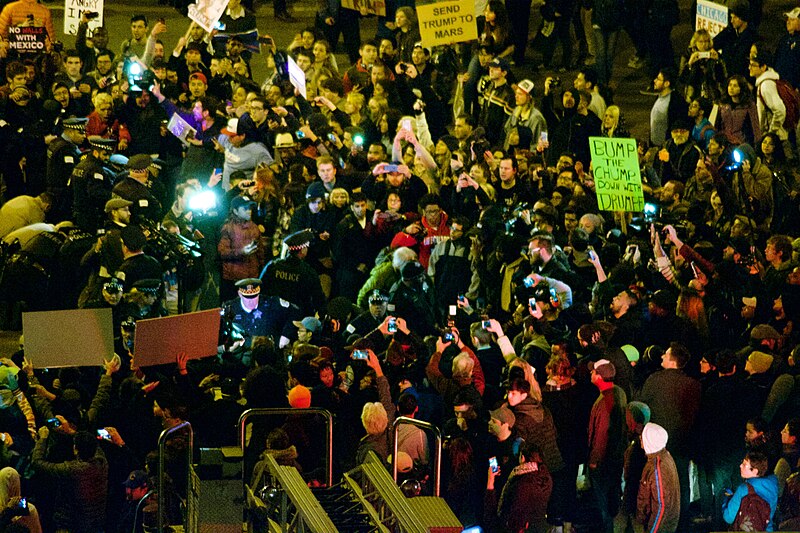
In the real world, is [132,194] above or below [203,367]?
above

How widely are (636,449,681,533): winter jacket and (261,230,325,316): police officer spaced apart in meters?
3.71

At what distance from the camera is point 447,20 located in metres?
22.4

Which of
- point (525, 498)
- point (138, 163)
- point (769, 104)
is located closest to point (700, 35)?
point (769, 104)

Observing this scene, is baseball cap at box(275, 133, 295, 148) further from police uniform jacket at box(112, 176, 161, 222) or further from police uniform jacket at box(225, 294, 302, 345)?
police uniform jacket at box(225, 294, 302, 345)

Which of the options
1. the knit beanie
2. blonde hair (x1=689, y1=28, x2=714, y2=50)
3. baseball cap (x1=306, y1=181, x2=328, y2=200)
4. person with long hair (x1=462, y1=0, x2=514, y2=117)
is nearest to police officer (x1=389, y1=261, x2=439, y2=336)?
baseball cap (x1=306, y1=181, x2=328, y2=200)

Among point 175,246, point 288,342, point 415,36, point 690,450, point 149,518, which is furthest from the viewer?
point 415,36

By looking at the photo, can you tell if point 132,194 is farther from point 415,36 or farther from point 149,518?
point 415,36

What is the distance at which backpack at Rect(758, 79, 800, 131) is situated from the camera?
21.4 m

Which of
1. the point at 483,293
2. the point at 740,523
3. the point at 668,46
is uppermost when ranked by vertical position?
the point at 668,46

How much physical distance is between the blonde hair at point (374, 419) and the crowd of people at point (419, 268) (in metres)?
0.02

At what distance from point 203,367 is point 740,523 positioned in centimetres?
428

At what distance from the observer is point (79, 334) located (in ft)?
49.1

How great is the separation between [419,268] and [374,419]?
9.12 feet

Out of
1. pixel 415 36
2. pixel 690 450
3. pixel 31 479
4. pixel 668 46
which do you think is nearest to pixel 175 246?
pixel 31 479
